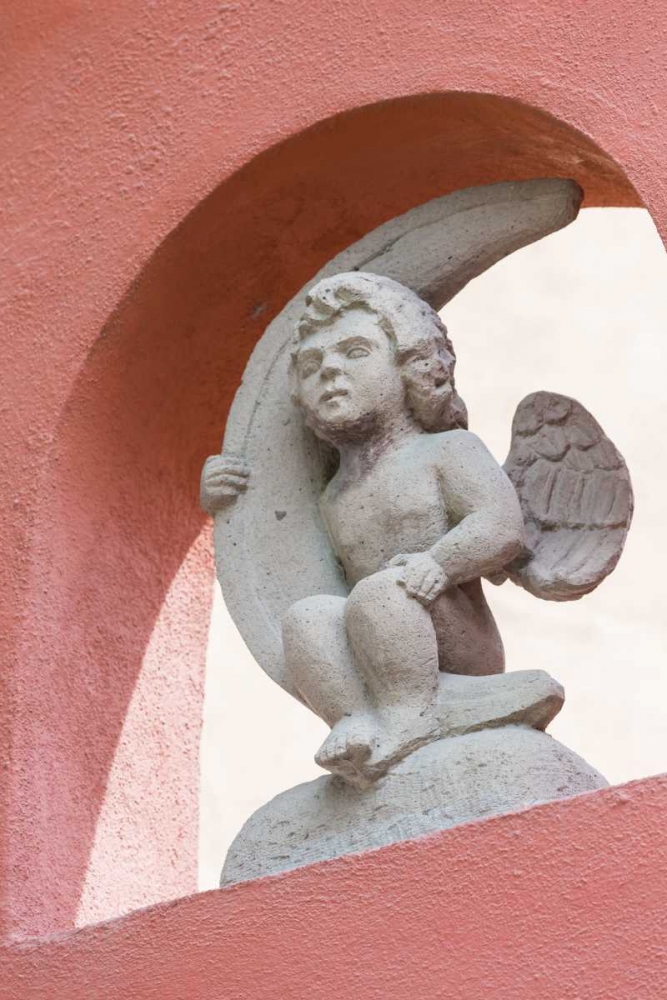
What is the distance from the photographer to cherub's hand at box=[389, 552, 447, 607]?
3973 mm

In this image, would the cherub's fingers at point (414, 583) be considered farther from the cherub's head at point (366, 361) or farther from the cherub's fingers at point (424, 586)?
the cherub's head at point (366, 361)

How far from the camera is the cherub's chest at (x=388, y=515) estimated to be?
4109 mm

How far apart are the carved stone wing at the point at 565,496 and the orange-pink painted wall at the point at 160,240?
52 centimetres

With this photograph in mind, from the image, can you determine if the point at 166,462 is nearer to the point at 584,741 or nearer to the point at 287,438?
the point at 287,438

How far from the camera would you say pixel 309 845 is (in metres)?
3.96

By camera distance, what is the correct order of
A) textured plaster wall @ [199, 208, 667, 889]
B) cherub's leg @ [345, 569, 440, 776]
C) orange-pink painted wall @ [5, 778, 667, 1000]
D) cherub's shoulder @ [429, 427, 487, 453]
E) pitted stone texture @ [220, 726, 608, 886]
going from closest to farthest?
orange-pink painted wall @ [5, 778, 667, 1000] < pitted stone texture @ [220, 726, 608, 886] < cherub's leg @ [345, 569, 440, 776] < cherub's shoulder @ [429, 427, 487, 453] < textured plaster wall @ [199, 208, 667, 889]

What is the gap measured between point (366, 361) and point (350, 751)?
0.76 metres

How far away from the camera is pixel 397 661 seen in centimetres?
394

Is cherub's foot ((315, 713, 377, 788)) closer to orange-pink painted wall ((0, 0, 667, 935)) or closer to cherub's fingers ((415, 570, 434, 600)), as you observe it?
cherub's fingers ((415, 570, 434, 600))

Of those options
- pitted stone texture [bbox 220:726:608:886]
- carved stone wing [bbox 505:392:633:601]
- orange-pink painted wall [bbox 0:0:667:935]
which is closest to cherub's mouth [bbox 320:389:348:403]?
carved stone wing [bbox 505:392:633:601]

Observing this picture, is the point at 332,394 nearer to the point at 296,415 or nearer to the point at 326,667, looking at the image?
the point at 296,415

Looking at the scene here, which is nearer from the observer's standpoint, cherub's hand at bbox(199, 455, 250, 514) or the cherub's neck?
the cherub's neck

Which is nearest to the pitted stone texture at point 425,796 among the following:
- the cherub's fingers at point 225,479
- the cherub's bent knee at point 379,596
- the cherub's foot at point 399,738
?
the cherub's foot at point 399,738

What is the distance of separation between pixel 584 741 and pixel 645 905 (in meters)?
3.09
